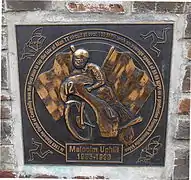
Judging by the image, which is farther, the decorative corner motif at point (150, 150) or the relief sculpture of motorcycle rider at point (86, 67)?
the decorative corner motif at point (150, 150)

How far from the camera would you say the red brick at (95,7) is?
166 centimetres

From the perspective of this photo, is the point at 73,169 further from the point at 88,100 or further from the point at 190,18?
the point at 190,18

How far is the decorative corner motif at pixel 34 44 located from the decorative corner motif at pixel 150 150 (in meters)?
0.62

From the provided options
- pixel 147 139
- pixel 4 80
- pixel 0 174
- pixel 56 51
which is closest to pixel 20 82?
pixel 4 80

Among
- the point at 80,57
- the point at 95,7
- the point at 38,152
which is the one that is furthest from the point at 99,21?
the point at 38,152

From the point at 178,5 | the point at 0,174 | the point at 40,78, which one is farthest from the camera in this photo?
the point at 0,174

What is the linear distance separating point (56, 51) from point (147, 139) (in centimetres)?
54

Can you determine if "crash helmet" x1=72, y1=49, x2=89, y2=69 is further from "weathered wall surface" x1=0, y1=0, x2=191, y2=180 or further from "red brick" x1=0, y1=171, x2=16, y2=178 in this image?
"red brick" x1=0, y1=171, x2=16, y2=178

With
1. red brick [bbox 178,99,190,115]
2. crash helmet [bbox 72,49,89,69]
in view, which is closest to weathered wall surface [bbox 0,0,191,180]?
red brick [bbox 178,99,190,115]

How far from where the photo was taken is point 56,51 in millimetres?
1730

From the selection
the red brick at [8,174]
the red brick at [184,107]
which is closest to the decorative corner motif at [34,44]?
the red brick at [8,174]

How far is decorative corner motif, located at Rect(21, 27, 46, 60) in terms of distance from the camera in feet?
5.63

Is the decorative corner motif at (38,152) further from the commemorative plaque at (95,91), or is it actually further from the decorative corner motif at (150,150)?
the decorative corner motif at (150,150)

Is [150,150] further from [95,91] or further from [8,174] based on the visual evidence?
[8,174]
